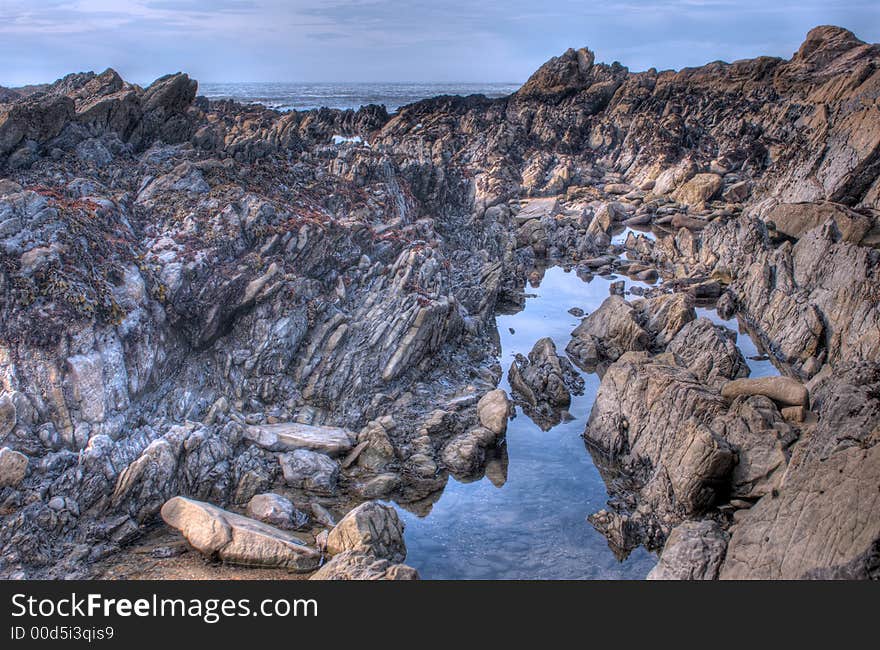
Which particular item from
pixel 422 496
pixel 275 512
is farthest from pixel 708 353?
pixel 275 512

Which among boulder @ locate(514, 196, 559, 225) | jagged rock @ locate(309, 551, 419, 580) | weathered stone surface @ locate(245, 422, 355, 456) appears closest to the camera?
jagged rock @ locate(309, 551, 419, 580)

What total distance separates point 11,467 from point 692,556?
1494cm

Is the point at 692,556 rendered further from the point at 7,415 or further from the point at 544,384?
the point at 7,415

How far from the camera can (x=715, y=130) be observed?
58.7 m

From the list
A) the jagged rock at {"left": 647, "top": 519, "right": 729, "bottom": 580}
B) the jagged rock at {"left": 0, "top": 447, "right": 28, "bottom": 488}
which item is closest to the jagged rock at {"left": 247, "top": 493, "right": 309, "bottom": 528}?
the jagged rock at {"left": 0, "top": 447, "right": 28, "bottom": 488}

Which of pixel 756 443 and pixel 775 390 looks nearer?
pixel 756 443

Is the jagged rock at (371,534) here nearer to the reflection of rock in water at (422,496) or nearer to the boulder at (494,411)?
the reflection of rock in water at (422,496)

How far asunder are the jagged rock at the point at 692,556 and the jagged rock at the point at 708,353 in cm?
825

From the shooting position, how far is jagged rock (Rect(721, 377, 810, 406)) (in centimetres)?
1783

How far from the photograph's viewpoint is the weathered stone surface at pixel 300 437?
1753 cm

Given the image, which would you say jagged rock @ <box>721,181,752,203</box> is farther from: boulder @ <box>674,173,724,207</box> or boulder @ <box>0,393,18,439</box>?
boulder @ <box>0,393,18,439</box>

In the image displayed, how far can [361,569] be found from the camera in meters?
12.6

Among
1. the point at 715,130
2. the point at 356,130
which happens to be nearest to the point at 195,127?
the point at 356,130

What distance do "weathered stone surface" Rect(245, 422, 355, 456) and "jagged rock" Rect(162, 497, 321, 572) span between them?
3259 mm
